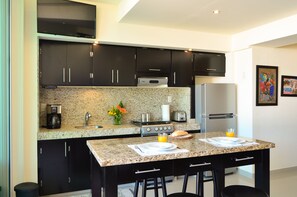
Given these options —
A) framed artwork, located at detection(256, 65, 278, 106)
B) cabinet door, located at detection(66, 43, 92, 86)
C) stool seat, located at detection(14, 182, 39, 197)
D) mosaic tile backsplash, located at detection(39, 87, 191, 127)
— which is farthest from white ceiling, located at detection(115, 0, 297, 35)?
stool seat, located at detection(14, 182, 39, 197)

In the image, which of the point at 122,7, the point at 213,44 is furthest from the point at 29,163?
the point at 213,44

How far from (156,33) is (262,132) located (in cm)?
262

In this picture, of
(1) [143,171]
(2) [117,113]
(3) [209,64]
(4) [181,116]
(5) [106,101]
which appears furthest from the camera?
(3) [209,64]

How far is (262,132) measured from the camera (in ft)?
14.2

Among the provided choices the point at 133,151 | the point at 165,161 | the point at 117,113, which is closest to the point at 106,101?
the point at 117,113

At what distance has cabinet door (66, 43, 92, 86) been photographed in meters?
3.59

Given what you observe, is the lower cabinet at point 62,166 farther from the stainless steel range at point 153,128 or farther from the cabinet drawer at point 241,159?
the cabinet drawer at point 241,159

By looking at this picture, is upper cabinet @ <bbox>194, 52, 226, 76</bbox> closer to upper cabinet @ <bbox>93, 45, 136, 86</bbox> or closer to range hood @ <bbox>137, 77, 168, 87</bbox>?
range hood @ <bbox>137, 77, 168, 87</bbox>

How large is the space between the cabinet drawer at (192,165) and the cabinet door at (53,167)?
2023mm

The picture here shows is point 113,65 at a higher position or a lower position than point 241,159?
higher

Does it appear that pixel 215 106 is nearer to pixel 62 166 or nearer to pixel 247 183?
pixel 247 183

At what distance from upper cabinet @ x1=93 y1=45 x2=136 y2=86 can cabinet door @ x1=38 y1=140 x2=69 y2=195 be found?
1125mm

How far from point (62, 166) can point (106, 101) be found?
1.34m

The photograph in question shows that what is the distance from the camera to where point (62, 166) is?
11.1 feet
